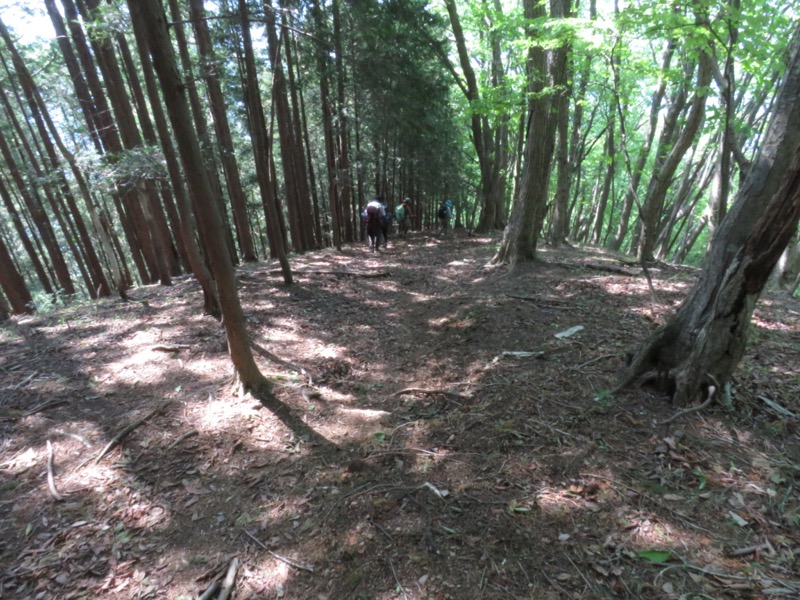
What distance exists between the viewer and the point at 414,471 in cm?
306

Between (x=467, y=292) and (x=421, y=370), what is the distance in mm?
2833

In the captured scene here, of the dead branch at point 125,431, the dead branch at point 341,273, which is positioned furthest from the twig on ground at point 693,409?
the dead branch at point 341,273

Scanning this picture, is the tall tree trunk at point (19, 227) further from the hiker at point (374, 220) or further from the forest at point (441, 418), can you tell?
the hiker at point (374, 220)

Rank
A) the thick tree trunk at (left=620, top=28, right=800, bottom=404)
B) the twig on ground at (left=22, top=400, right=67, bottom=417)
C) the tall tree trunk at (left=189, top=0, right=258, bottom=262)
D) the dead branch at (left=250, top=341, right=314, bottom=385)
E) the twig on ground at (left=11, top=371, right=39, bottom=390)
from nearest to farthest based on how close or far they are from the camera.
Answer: the thick tree trunk at (left=620, top=28, right=800, bottom=404), the twig on ground at (left=22, top=400, right=67, bottom=417), the twig on ground at (left=11, top=371, right=39, bottom=390), the dead branch at (left=250, top=341, right=314, bottom=385), the tall tree trunk at (left=189, top=0, right=258, bottom=262)

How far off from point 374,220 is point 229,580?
38.0 feet

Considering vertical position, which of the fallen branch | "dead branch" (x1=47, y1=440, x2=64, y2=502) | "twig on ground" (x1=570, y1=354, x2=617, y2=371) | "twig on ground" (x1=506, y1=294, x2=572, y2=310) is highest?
the fallen branch

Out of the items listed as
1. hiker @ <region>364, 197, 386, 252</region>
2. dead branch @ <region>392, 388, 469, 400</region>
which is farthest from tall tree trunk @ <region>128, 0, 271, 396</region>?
hiker @ <region>364, 197, 386, 252</region>

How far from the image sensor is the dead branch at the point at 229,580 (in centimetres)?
224

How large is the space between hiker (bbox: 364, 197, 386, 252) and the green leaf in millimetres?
11392

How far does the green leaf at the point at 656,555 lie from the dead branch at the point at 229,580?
8.22ft

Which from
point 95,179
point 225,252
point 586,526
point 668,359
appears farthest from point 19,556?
point 95,179

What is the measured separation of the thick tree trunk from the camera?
2637 mm

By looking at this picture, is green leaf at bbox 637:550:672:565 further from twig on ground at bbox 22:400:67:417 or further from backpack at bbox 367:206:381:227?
backpack at bbox 367:206:381:227

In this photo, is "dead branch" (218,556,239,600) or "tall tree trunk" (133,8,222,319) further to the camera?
"tall tree trunk" (133,8,222,319)
